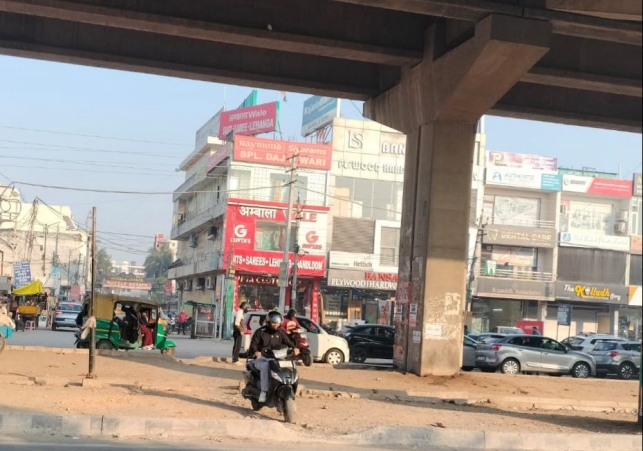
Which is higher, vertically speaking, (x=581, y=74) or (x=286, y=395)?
(x=581, y=74)

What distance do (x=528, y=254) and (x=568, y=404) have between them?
42763mm

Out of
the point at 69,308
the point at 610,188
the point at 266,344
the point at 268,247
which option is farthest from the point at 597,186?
the point at 266,344

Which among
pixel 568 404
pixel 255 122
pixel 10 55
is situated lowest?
pixel 568 404

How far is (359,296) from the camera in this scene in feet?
192

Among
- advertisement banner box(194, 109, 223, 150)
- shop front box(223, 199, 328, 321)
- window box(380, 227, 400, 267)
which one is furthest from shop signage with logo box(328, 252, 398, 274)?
advertisement banner box(194, 109, 223, 150)

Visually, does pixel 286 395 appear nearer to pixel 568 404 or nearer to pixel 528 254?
pixel 568 404

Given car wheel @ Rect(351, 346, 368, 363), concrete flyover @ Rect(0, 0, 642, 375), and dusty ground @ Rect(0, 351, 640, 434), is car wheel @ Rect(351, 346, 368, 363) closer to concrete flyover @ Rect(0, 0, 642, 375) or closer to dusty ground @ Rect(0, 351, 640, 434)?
concrete flyover @ Rect(0, 0, 642, 375)

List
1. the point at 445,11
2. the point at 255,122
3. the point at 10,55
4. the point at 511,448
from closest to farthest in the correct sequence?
the point at 511,448 → the point at 445,11 → the point at 10,55 → the point at 255,122

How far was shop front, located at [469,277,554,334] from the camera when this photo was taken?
188 feet

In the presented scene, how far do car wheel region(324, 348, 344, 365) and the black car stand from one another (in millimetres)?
3499

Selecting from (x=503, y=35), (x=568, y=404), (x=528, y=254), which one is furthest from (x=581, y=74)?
(x=528, y=254)

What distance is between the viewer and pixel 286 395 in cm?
Result: 1131

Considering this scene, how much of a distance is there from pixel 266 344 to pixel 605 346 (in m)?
22.7

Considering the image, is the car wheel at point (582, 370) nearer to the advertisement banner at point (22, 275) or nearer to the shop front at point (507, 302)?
the shop front at point (507, 302)
